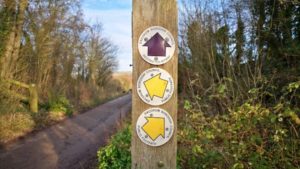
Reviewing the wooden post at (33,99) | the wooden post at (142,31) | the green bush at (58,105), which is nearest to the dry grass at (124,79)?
the green bush at (58,105)

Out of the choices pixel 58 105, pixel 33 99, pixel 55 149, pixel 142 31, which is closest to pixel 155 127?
pixel 142 31

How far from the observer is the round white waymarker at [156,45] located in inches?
96.4

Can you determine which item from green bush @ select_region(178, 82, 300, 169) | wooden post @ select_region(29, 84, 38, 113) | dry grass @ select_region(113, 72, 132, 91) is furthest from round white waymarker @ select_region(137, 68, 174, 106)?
dry grass @ select_region(113, 72, 132, 91)

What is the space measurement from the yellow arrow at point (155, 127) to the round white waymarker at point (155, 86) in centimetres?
12

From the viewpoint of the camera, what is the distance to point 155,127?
247cm

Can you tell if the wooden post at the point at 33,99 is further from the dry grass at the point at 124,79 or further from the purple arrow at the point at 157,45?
the dry grass at the point at 124,79

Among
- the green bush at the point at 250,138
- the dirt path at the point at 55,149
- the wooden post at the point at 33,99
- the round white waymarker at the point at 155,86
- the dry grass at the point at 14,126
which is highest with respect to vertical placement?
the round white waymarker at the point at 155,86

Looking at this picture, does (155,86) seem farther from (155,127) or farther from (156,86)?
(155,127)

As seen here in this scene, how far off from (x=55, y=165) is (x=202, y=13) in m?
6.09

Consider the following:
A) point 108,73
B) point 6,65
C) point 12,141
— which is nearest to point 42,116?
point 6,65

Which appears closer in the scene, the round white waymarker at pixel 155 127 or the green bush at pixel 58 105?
the round white waymarker at pixel 155 127

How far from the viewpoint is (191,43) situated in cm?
1059

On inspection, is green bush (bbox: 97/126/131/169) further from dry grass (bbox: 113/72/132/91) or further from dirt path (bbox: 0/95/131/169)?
dry grass (bbox: 113/72/132/91)

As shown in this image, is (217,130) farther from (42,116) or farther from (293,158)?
(42,116)
